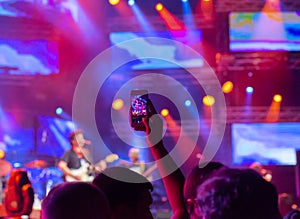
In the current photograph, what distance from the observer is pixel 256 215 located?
1.12m

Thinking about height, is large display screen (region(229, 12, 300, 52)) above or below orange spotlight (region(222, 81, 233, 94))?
above

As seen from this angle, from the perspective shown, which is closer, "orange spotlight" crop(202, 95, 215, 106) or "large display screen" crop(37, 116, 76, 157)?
"large display screen" crop(37, 116, 76, 157)

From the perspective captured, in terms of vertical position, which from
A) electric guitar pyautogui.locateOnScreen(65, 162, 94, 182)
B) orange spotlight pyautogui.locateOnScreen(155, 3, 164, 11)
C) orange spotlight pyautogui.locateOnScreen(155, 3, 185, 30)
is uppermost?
orange spotlight pyautogui.locateOnScreen(155, 3, 164, 11)

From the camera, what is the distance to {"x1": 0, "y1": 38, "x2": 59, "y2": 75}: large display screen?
998 cm

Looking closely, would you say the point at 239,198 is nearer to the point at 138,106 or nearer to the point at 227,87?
the point at 138,106

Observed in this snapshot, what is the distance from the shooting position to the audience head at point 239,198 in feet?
3.67

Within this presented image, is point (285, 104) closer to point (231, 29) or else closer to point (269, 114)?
point (269, 114)

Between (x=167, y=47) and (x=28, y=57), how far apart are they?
2.88 m

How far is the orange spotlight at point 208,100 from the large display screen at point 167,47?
2.42ft

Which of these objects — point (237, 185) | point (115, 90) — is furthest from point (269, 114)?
point (237, 185)

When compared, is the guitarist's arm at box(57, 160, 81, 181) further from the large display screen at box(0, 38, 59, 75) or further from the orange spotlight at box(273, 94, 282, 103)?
the orange spotlight at box(273, 94, 282, 103)

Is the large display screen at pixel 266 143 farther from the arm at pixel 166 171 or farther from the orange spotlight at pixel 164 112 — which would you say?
the arm at pixel 166 171

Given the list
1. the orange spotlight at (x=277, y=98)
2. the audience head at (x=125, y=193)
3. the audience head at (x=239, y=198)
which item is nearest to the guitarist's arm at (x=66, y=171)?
the orange spotlight at (x=277, y=98)

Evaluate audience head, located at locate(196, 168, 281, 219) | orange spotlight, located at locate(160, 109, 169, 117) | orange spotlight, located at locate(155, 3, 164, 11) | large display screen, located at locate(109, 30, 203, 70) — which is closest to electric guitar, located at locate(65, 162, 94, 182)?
orange spotlight, located at locate(160, 109, 169, 117)
